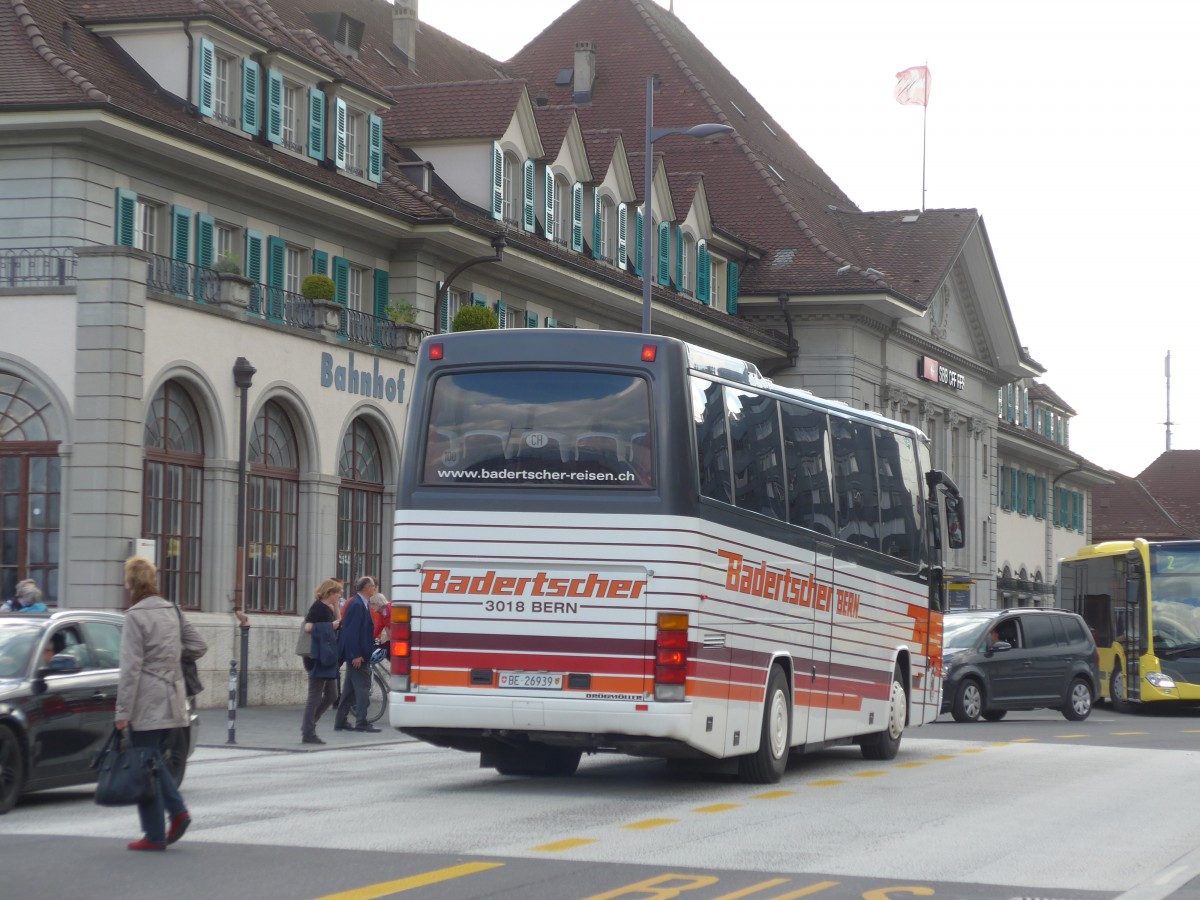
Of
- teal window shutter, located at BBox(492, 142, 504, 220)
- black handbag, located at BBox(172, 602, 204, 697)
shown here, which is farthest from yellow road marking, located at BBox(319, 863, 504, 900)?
teal window shutter, located at BBox(492, 142, 504, 220)

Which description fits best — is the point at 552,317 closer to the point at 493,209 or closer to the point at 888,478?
the point at 493,209

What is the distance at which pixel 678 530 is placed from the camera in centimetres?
1577

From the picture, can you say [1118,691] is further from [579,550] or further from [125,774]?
[125,774]

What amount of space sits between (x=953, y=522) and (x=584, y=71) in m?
44.3

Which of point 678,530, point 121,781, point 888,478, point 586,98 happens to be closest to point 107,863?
point 121,781

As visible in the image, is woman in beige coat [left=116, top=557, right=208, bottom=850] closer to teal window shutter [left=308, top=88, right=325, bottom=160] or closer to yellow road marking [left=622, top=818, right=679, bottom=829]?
yellow road marking [left=622, top=818, right=679, bottom=829]

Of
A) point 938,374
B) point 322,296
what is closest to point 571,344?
point 322,296

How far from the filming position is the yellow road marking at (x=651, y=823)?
13.9 meters

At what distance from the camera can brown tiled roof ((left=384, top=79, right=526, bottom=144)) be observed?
42.4 metres

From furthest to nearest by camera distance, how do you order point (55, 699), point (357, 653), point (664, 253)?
point (664, 253) → point (357, 653) → point (55, 699)

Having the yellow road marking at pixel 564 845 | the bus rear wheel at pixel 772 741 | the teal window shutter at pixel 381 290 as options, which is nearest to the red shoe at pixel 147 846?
the yellow road marking at pixel 564 845

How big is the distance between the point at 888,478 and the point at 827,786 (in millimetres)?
4355

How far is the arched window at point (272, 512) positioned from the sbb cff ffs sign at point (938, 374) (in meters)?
36.1

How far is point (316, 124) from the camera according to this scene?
3672cm
